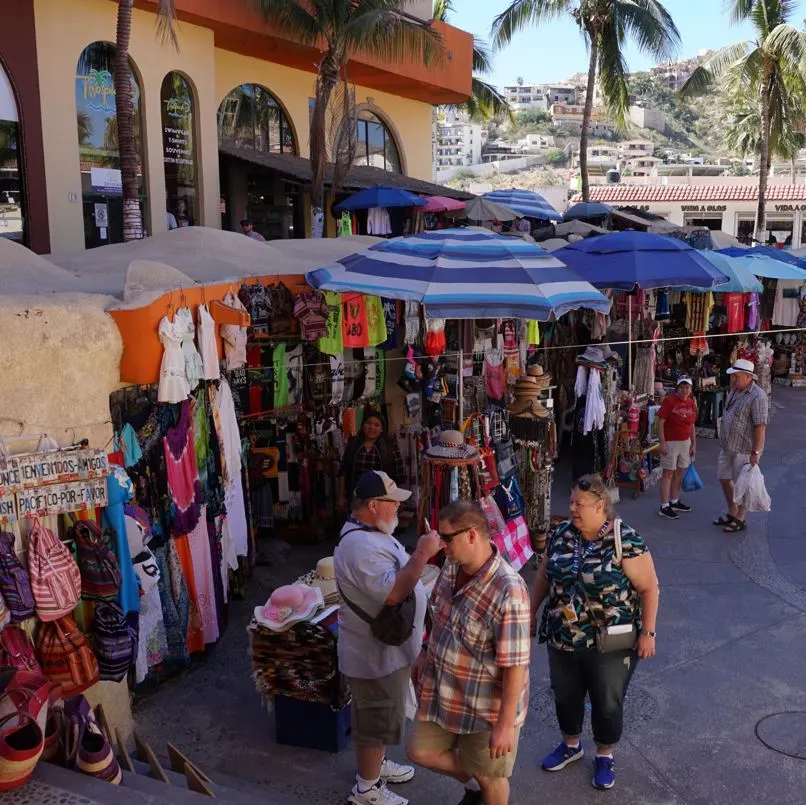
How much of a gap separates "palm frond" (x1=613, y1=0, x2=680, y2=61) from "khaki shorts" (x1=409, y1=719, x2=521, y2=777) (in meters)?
24.6

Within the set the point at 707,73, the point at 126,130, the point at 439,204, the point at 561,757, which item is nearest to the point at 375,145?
the point at 439,204

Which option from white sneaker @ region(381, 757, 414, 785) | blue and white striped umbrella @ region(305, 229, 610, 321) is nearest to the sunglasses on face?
white sneaker @ region(381, 757, 414, 785)

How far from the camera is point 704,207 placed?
1623 inches

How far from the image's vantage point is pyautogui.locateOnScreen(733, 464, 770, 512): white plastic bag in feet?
29.8

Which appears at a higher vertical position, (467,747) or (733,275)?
(733,275)

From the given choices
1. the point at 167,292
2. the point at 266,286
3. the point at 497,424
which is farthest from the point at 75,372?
the point at 497,424

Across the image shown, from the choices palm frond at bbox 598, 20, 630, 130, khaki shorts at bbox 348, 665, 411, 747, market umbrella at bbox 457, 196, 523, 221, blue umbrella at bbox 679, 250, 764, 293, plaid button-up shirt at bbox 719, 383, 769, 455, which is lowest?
khaki shorts at bbox 348, 665, 411, 747

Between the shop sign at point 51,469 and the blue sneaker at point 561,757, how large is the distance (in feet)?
9.46

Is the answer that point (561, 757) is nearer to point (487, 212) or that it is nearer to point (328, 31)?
point (487, 212)

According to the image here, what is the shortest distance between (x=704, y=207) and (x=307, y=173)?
27337 millimetres

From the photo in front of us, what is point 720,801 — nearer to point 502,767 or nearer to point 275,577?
point 502,767

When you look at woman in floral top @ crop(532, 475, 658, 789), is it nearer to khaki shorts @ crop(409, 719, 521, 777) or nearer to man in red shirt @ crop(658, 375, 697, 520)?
khaki shorts @ crop(409, 719, 521, 777)

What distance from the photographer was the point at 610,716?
4.73 metres

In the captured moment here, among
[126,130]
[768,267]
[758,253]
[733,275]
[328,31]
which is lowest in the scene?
[733,275]
